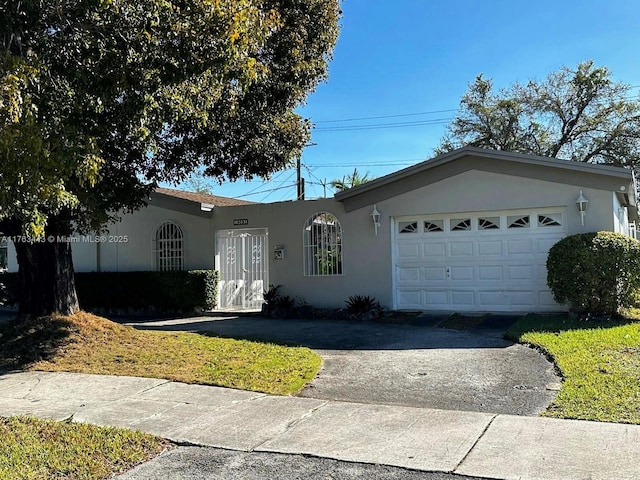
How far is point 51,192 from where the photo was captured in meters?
5.60

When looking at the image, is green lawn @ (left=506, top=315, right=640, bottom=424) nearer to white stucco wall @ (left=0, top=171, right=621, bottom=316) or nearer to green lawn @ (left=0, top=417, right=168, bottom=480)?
white stucco wall @ (left=0, top=171, right=621, bottom=316)

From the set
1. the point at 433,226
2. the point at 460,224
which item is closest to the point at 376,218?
the point at 433,226

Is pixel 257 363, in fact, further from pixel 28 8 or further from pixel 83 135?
pixel 28 8

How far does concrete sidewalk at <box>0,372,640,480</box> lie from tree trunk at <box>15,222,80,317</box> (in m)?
2.91

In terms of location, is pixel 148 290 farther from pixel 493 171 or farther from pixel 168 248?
pixel 493 171

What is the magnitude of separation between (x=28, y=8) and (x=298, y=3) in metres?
5.40

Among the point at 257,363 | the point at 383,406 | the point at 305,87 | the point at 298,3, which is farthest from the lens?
the point at 305,87

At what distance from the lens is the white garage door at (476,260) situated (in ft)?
40.1

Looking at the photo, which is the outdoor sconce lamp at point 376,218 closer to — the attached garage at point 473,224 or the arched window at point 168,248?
the attached garage at point 473,224

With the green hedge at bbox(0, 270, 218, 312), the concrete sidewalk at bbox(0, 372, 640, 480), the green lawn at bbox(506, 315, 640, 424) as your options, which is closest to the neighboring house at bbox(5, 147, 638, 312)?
the green hedge at bbox(0, 270, 218, 312)

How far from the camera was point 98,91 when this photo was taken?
660 cm

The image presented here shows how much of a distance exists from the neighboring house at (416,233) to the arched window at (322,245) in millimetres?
27

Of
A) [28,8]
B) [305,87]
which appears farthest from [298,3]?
[28,8]

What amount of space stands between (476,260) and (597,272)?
2.88 metres
